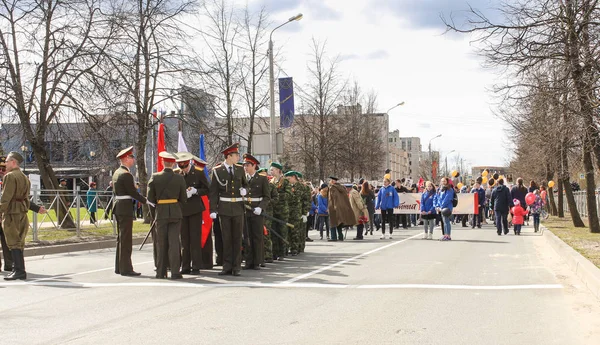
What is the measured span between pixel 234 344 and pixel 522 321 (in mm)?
3102

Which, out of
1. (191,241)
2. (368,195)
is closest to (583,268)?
(191,241)

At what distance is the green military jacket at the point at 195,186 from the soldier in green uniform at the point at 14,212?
256cm

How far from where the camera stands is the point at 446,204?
19922 millimetres

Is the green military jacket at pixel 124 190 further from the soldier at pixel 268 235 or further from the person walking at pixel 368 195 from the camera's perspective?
the person walking at pixel 368 195

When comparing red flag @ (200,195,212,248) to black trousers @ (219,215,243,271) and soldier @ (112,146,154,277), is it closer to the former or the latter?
black trousers @ (219,215,243,271)

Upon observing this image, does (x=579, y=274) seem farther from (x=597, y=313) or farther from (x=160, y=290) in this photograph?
(x=160, y=290)

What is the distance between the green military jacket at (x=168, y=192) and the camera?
10.9m

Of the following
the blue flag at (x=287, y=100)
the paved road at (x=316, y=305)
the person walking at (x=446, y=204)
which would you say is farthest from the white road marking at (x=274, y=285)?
the blue flag at (x=287, y=100)

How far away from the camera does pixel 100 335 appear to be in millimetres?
6582

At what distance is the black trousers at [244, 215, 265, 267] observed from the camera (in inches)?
487

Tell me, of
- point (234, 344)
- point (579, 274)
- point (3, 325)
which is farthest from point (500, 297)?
point (3, 325)

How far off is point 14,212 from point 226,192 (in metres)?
3.45

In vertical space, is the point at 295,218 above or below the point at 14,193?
below

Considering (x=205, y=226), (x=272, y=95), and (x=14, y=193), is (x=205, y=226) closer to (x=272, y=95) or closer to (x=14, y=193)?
(x=14, y=193)
